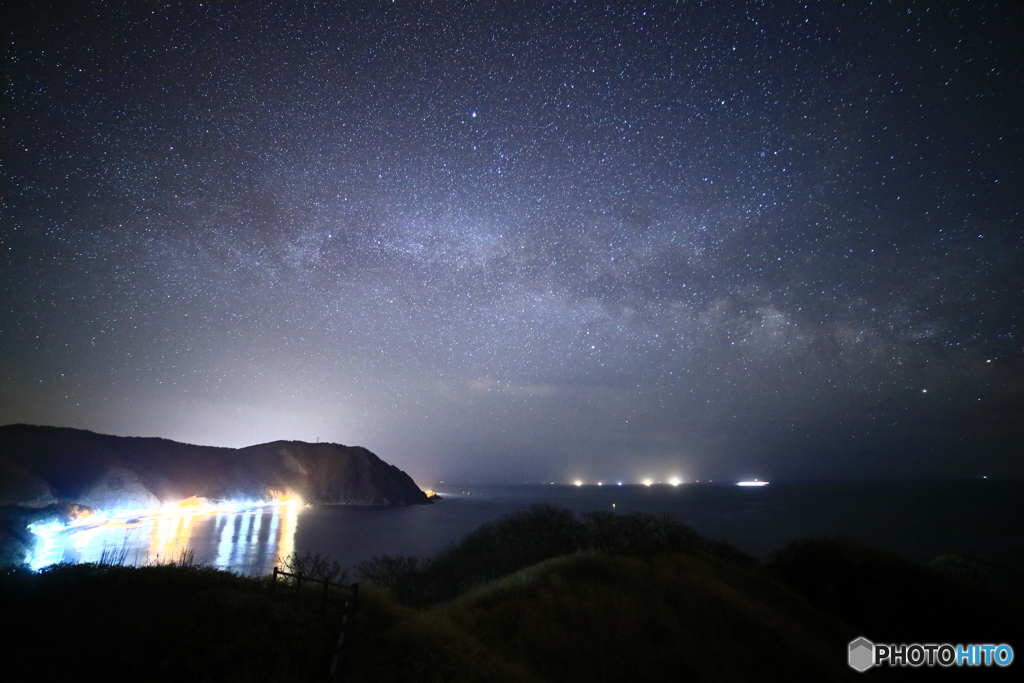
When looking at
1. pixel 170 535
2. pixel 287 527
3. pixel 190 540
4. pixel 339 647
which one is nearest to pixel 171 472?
pixel 287 527

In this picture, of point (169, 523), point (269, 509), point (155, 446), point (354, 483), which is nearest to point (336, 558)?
point (169, 523)

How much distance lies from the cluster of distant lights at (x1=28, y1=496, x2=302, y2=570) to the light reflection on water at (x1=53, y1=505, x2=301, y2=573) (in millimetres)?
552

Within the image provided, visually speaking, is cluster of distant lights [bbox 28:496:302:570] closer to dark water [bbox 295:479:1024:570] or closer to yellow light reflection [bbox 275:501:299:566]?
yellow light reflection [bbox 275:501:299:566]

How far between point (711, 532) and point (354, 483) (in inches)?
4173

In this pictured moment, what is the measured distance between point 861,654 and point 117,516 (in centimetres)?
10132

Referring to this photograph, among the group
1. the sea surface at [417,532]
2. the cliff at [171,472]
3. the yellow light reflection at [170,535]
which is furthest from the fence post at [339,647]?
the cliff at [171,472]

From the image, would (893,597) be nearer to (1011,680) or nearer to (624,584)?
(1011,680)

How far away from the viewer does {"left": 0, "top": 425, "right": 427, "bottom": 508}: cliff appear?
80625 mm

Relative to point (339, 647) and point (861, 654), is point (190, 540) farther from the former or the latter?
point (861, 654)

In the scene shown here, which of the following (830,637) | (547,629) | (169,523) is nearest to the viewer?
(547,629)

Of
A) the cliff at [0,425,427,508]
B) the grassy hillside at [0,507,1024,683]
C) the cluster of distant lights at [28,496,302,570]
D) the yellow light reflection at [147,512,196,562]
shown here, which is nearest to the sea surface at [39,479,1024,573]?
the yellow light reflection at [147,512,196,562]

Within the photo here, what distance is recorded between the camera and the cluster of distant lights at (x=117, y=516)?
4237 cm

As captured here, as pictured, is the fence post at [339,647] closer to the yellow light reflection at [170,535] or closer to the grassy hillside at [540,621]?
the grassy hillside at [540,621]

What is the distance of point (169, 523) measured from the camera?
81.4 m
